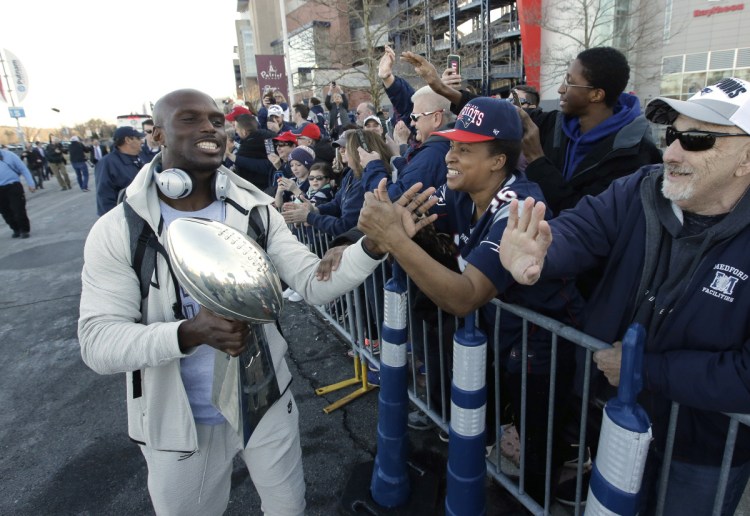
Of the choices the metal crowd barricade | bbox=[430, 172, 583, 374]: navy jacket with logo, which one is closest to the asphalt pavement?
the metal crowd barricade

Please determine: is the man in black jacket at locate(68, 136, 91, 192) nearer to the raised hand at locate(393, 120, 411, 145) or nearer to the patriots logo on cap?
the raised hand at locate(393, 120, 411, 145)

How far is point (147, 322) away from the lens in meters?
1.74

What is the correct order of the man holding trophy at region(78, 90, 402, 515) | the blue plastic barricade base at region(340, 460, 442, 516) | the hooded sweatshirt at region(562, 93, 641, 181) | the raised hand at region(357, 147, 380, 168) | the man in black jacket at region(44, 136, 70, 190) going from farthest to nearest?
the man in black jacket at region(44, 136, 70, 190), the raised hand at region(357, 147, 380, 168), the hooded sweatshirt at region(562, 93, 641, 181), the blue plastic barricade base at region(340, 460, 442, 516), the man holding trophy at region(78, 90, 402, 515)

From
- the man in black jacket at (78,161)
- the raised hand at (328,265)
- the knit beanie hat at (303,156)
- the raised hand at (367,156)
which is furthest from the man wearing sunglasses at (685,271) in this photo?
the man in black jacket at (78,161)

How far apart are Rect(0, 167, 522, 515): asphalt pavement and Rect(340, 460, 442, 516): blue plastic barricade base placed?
18 millimetres

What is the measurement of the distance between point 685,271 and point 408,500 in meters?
1.96

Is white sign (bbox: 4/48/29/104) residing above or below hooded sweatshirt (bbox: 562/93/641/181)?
above

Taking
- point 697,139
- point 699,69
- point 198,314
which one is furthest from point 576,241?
point 699,69

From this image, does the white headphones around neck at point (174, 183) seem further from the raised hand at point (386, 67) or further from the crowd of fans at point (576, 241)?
the raised hand at point (386, 67)

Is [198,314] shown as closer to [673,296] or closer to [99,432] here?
[673,296]

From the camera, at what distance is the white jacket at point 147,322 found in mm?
1543

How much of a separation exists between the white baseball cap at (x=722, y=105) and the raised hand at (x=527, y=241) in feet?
2.14

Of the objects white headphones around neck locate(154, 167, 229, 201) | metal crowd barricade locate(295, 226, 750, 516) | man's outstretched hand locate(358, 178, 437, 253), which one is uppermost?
white headphones around neck locate(154, 167, 229, 201)

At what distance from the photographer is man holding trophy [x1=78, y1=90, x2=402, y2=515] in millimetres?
1409
